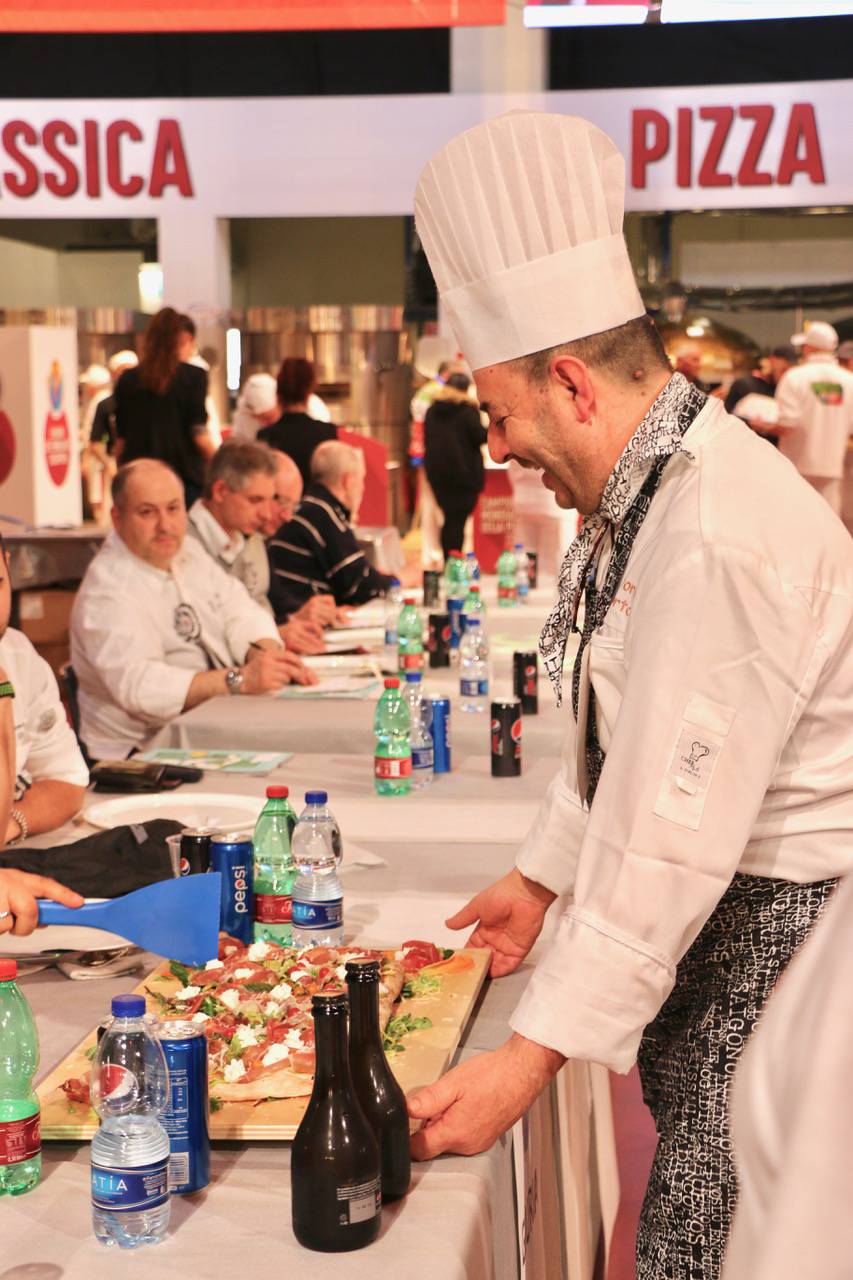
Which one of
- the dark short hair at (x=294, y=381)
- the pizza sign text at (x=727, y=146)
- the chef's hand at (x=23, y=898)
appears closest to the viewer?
the chef's hand at (x=23, y=898)

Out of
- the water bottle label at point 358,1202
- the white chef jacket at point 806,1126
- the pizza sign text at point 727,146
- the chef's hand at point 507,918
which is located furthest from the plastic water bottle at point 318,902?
the pizza sign text at point 727,146

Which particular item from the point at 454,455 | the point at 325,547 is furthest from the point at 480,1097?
the point at 454,455

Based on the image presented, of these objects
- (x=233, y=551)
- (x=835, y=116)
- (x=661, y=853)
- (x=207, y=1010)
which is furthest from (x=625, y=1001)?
(x=835, y=116)

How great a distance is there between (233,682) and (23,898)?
2.39m

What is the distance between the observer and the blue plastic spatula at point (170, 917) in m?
1.74

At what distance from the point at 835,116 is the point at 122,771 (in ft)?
35.1

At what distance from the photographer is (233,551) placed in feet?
16.6

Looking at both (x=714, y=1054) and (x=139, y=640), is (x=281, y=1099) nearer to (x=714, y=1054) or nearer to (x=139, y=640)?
(x=714, y=1054)

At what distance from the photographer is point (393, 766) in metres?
2.92

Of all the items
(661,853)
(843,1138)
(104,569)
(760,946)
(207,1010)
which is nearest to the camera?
(843,1138)

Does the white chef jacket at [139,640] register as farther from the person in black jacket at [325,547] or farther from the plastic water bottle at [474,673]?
the person in black jacket at [325,547]

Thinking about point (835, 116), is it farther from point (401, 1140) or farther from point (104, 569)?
→ point (401, 1140)

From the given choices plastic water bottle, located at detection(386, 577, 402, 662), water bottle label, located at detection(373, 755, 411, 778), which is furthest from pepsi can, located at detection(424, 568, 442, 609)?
water bottle label, located at detection(373, 755, 411, 778)

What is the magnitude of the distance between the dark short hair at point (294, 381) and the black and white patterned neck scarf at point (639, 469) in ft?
20.2
